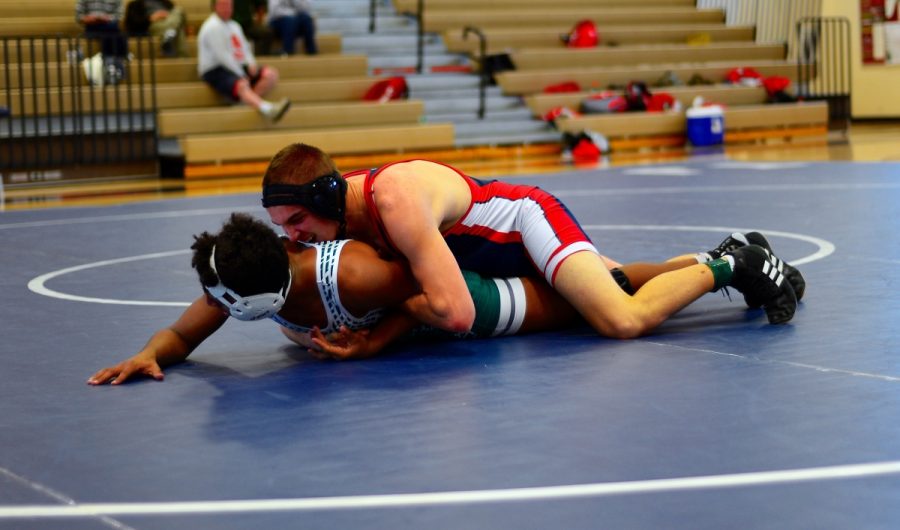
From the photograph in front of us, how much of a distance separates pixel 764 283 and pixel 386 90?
938cm

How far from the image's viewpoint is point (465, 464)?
8.38ft

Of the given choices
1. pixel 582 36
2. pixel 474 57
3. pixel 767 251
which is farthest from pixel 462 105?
pixel 767 251

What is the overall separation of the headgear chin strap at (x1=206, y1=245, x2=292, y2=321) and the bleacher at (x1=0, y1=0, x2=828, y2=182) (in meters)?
8.38

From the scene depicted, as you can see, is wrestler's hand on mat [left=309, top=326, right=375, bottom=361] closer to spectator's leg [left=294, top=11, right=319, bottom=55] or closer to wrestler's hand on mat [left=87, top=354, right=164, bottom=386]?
wrestler's hand on mat [left=87, top=354, right=164, bottom=386]

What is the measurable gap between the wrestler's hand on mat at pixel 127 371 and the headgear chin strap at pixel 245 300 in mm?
288

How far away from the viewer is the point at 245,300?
3324 mm

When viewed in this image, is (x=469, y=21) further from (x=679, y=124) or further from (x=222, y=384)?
(x=222, y=384)

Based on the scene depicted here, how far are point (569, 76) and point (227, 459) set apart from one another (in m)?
12.2

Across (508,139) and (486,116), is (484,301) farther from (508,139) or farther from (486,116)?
(486,116)

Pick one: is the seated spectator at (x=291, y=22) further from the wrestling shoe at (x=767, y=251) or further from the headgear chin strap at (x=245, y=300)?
the headgear chin strap at (x=245, y=300)

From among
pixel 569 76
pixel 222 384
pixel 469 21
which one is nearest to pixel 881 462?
pixel 222 384

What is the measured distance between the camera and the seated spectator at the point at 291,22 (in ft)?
42.2

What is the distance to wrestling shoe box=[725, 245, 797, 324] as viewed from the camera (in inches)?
156

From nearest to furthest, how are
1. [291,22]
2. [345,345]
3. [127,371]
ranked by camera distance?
[127,371]
[345,345]
[291,22]
